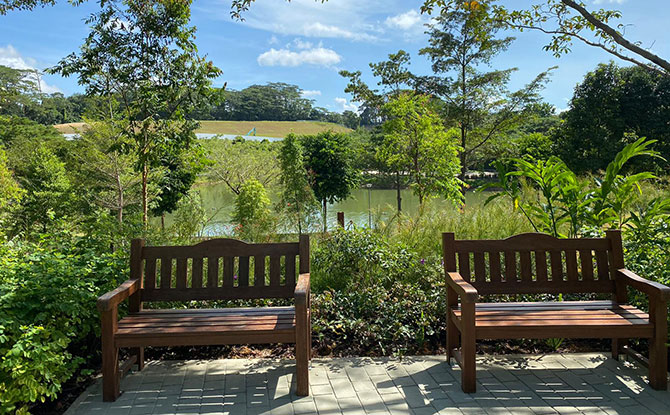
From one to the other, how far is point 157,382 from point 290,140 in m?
13.3

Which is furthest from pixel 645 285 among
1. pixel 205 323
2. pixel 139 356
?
pixel 139 356

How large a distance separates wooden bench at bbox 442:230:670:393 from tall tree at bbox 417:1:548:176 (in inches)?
630

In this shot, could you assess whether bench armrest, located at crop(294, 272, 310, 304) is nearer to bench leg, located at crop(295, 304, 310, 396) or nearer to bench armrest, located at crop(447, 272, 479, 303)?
bench leg, located at crop(295, 304, 310, 396)

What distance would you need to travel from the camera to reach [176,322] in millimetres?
2922

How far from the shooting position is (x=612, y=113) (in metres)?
25.4

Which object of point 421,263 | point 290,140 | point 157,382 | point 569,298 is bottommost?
point 157,382

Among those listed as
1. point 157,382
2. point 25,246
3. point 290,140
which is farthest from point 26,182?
point 157,382

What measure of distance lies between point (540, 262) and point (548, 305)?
0.98 ft

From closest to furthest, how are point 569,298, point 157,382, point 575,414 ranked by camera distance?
point 575,414, point 157,382, point 569,298

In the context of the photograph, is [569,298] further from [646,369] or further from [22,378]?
[22,378]

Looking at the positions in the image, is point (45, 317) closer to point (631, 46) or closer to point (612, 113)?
point (631, 46)

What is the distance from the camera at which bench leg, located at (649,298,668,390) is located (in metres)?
2.75

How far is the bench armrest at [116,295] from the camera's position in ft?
8.56

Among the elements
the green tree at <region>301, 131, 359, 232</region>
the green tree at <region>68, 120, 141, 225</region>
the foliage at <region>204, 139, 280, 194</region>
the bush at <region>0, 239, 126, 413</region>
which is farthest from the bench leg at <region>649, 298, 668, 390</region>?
the foliage at <region>204, 139, 280, 194</region>
